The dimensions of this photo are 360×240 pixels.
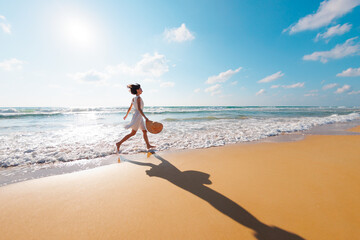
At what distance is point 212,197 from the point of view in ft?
7.02

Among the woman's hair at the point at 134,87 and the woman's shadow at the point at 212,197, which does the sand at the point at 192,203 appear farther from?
the woman's hair at the point at 134,87

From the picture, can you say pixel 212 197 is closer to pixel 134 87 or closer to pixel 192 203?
pixel 192 203

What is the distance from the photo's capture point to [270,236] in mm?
1494

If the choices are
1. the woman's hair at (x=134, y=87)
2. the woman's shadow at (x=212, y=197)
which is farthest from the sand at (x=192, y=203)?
the woman's hair at (x=134, y=87)

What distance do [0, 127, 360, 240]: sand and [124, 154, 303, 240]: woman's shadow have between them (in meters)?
0.01

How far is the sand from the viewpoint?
159cm

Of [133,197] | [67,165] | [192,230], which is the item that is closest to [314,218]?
[192,230]

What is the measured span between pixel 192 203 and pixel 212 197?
32 centimetres

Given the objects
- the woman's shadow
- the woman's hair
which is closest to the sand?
the woman's shadow

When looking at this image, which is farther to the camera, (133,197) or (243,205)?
(133,197)

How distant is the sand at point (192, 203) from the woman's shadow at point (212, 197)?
10 mm

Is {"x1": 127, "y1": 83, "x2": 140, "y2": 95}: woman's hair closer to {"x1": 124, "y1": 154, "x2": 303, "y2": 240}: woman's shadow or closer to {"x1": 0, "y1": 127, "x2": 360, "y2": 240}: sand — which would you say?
{"x1": 124, "y1": 154, "x2": 303, "y2": 240}: woman's shadow

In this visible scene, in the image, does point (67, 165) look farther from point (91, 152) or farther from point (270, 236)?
point (270, 236)

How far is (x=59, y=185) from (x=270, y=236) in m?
3.16
